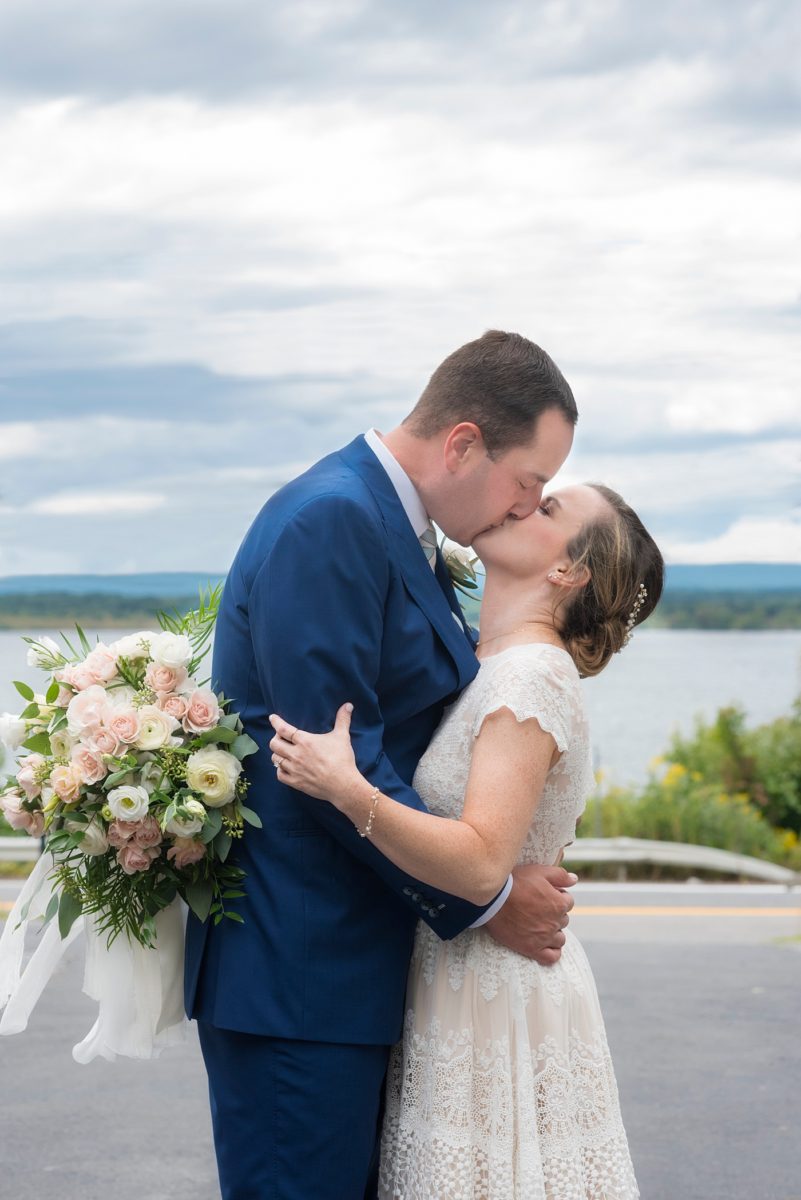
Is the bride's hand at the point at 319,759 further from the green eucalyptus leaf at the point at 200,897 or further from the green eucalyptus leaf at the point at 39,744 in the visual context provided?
the green eucalyptus leaf at the point at 39,744

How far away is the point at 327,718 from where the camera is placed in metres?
2.51

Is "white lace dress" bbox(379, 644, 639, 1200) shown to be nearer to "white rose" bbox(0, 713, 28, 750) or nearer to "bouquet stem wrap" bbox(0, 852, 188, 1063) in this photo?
"bouquet stem wrap" bbox(0, 852, 188, 1063)

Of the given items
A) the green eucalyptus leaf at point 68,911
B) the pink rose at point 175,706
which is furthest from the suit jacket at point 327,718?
the green eucalyptus leaf at point 68,911

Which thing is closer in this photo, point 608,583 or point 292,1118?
point 292,1118

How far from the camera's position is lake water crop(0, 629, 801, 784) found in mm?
12469

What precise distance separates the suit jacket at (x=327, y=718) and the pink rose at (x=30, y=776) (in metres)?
0.37

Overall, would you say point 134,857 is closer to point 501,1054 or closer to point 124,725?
point 124,725

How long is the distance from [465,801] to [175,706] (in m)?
A: 0.54

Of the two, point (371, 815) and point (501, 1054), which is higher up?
point (371, 815)

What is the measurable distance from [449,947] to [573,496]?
911 millimetres

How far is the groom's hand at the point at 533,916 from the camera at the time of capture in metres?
2.77

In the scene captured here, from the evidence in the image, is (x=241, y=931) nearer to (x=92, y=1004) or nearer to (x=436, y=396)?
(x=436, y=396)

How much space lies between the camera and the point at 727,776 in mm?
12531

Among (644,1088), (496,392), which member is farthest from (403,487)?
(644,1088)
